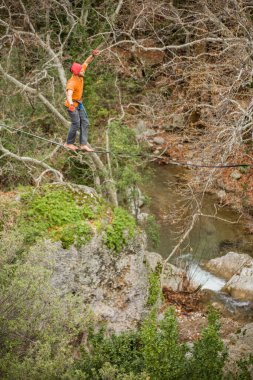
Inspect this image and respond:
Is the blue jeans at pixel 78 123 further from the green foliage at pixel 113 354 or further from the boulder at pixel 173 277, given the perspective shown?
the boulder at pixel 173 277

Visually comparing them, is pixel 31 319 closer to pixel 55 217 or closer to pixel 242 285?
pixel 55 217

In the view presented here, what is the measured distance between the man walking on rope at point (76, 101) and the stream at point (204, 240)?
16.4 feet

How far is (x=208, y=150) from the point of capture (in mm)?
13727

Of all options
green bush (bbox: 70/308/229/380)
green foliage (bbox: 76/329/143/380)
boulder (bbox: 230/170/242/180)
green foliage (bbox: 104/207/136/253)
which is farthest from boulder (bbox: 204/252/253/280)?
green bush (bbox: 70/308/229/380)

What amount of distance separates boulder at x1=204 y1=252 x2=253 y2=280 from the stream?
21 centimetres

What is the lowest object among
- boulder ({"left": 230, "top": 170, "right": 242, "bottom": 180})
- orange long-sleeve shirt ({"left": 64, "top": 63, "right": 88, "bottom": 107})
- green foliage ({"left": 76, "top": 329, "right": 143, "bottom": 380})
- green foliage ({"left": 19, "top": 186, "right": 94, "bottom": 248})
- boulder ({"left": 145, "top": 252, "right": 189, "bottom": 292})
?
boulder ({"left": 145, "top": 252, "right": 189, "bottom": 292})

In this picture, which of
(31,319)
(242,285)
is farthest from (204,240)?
(31,319)

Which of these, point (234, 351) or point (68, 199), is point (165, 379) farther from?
point (68, 199)

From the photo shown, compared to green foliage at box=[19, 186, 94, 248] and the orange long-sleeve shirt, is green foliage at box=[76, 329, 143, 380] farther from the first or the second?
the orange long-sleeve shirt

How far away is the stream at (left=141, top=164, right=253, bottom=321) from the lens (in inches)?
558

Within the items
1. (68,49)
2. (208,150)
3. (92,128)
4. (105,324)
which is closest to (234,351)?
(105,324)

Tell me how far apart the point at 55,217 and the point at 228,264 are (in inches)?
272

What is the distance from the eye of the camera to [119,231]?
10.4 meters

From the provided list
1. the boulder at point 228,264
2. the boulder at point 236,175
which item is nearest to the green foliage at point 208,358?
the boulder at point 228,264
